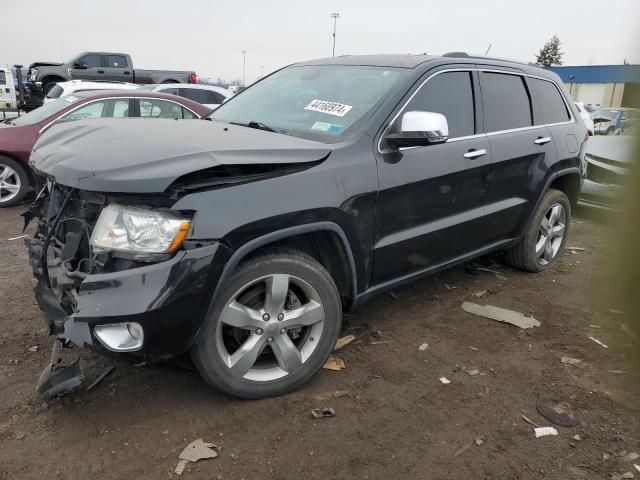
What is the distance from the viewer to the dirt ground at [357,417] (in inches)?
94.1

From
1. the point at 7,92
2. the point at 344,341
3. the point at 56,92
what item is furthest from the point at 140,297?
the point at 7,92

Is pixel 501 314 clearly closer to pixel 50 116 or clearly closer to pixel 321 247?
pixel 321 247

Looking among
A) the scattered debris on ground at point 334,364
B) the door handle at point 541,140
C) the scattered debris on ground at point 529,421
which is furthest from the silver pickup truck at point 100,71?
the scattered debris on ground at point 529,421

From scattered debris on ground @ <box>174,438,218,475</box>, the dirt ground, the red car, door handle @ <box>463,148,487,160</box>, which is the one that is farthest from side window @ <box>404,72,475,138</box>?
the red car

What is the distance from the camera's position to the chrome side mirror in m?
3.06

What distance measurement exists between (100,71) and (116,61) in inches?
35.0

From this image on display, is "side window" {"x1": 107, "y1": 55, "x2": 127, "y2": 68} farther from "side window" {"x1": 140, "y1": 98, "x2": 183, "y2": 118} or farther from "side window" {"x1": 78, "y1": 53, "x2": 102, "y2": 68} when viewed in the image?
"side window" {"x1": 140, "y1": 98, "x2": 183, "y2": 118}

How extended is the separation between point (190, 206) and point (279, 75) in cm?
228

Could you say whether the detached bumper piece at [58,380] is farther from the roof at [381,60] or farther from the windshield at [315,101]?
the roof at [381,60]

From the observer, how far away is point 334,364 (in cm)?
325

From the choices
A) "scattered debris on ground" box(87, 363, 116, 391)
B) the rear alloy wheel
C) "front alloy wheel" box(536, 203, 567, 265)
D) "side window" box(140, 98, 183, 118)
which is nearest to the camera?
"scattered debris on ground" box(87, 363, 116, 391)

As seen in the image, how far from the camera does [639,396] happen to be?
1020 mm

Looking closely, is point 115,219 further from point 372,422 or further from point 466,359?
point 466,359

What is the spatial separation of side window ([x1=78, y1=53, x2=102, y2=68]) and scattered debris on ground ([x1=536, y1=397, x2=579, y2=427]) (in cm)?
2345
